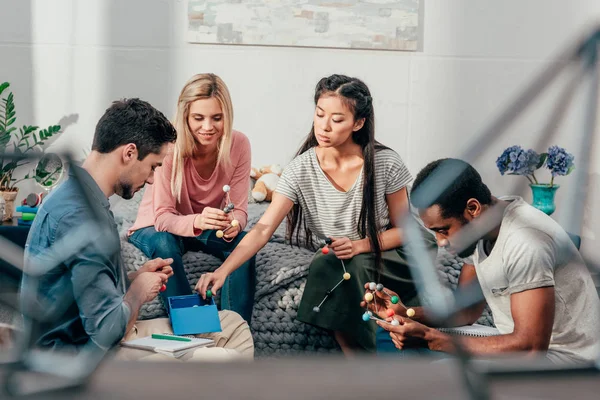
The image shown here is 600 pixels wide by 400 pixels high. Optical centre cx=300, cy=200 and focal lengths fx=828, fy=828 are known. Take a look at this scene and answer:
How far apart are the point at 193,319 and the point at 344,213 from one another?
60 centimetres

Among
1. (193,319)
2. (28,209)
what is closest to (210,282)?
(193,319)

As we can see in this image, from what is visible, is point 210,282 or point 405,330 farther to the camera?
point 210,282

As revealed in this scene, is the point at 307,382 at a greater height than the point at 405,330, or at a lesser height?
greater

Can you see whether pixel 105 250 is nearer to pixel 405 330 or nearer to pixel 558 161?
pixel 405 330

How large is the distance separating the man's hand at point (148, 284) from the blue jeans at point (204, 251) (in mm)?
434

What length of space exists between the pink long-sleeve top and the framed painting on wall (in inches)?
45.5

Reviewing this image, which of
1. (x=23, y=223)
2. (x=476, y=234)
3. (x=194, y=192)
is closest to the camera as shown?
(x=476, y=234)

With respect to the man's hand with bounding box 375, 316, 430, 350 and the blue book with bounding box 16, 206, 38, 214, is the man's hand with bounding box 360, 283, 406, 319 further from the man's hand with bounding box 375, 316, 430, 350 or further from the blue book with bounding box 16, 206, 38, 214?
the blue book with bounding box 16, 206, 38, 214

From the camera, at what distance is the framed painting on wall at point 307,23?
3748 mm

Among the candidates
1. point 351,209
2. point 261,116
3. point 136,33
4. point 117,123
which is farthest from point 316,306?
point 136,33

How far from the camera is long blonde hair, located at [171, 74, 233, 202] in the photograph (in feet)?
8.52

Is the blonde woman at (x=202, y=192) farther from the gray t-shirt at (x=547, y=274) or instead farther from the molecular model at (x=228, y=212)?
the gray t-shirt at (x=547, y=274)

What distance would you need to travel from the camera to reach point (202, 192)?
267cm

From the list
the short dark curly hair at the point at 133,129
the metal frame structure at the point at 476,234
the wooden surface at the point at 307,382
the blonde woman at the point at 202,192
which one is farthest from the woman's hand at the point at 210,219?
the wooden surface at the point at 307,382
